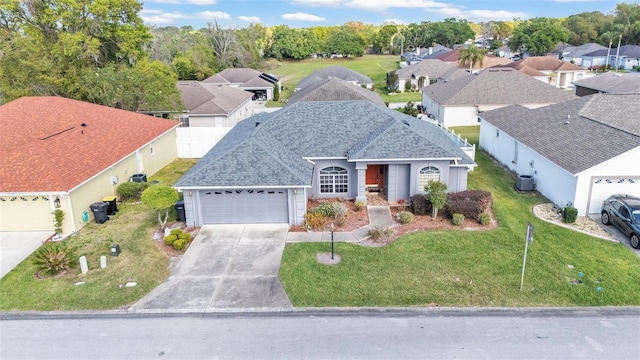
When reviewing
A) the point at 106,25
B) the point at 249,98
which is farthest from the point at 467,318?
the point at 249,98

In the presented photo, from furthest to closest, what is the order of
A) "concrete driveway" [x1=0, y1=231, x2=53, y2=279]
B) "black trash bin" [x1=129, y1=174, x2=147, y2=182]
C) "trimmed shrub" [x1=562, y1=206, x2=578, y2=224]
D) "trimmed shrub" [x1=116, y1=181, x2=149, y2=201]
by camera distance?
1. "black trash bin" [x1=129, y1=174, x2=147, y2=182]
2. "trimmed shrub" [x1=116, y1=181, x2=149, y2=201]
3. "trimmed shrub" [x1=562, y1=206, x2=578, y2=224]
4. "concrete driveway" [x1=0, y1=231, x2=53, y2=279]

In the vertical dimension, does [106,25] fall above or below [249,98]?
above

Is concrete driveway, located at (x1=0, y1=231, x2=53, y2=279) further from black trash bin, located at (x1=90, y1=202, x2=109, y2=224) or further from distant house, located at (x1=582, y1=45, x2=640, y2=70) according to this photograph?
distant house, located at (x1=582, y1=45, x2=640, y2=70)

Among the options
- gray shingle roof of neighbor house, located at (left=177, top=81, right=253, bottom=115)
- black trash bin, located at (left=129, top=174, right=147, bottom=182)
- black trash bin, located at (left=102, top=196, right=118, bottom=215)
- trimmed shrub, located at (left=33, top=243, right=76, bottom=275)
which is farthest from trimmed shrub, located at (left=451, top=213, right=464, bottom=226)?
gray shingle roof of neighbor house, located at (left=177, top=81, right=253, bottom=115)

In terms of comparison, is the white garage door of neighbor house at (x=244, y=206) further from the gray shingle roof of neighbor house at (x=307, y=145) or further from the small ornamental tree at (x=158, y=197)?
the small ornamental tree at (x=158, y=197)

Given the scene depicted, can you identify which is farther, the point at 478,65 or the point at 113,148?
the point at 478,65

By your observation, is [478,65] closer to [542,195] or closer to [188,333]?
[542,195]

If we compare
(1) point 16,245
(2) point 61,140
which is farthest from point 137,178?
(1) point 16,245
